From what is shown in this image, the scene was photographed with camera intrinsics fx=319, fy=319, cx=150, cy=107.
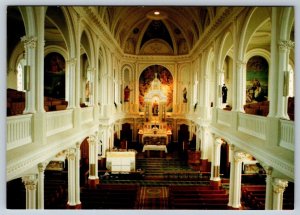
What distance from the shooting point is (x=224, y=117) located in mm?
13180

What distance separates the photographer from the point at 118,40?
18.0 metres

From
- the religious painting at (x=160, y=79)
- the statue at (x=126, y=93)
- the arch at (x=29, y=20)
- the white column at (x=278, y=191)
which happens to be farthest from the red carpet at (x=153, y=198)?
the religious painting at (x=160, y=79)

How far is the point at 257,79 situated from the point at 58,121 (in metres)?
14.4

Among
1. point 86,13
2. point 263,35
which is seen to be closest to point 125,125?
point 86,13

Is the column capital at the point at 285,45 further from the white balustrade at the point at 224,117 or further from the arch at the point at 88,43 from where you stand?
the arch at the point at 88,43

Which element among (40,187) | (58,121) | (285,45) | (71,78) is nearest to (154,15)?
(71,78)

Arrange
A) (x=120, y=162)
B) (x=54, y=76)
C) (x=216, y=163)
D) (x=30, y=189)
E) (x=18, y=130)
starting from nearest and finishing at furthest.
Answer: (x=18, y=130) → (x=30, y=189) → (x=120, y=162) → (x=216, y=163) → (x=54, y=76)

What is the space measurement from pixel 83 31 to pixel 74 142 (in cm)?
452

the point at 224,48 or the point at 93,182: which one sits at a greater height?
the point at 224,48

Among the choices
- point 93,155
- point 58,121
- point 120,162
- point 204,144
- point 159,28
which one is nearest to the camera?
point 58,121

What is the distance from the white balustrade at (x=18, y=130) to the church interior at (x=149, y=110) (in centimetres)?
2

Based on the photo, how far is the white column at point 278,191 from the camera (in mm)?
7906

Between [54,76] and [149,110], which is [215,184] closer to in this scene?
[149,110]

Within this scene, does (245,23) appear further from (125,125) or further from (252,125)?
(125,125)
